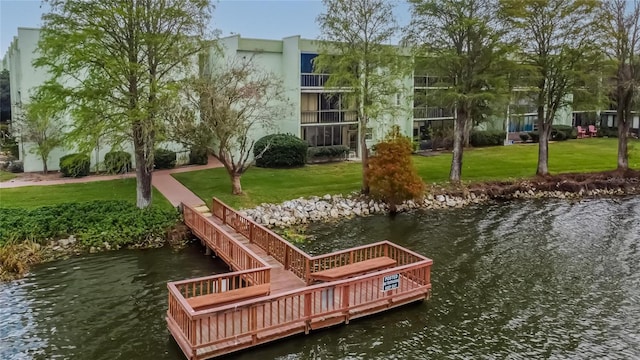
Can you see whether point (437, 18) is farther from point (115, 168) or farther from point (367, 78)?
point (115, 168)

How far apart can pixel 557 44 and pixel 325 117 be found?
1722 centimetres

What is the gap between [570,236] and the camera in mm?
23906

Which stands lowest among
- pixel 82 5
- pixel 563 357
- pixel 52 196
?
Result: pixel 563 357

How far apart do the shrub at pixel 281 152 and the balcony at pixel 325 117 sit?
3.84m

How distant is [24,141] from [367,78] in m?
21.1

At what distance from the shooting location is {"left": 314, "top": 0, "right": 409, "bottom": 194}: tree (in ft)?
93.9

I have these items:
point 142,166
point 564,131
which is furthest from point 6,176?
point 564,131

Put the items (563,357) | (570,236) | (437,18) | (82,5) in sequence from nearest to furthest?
(563,357), (82,5), (570,236), (437,18)

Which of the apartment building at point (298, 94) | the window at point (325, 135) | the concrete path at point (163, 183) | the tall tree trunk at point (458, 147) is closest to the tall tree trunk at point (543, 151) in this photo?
the apartment building at point (298, 94)

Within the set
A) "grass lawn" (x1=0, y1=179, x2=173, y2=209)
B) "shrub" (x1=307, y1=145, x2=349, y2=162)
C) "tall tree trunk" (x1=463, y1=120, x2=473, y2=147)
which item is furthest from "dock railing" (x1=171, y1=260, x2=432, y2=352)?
"shrub" (x1=307, y1=145, x2=349, y2=162)

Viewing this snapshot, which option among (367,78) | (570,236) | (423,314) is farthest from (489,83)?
(423,314)

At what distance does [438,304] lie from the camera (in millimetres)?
16234

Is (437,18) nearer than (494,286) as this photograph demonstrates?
No

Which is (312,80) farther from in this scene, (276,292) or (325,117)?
(276,292)
